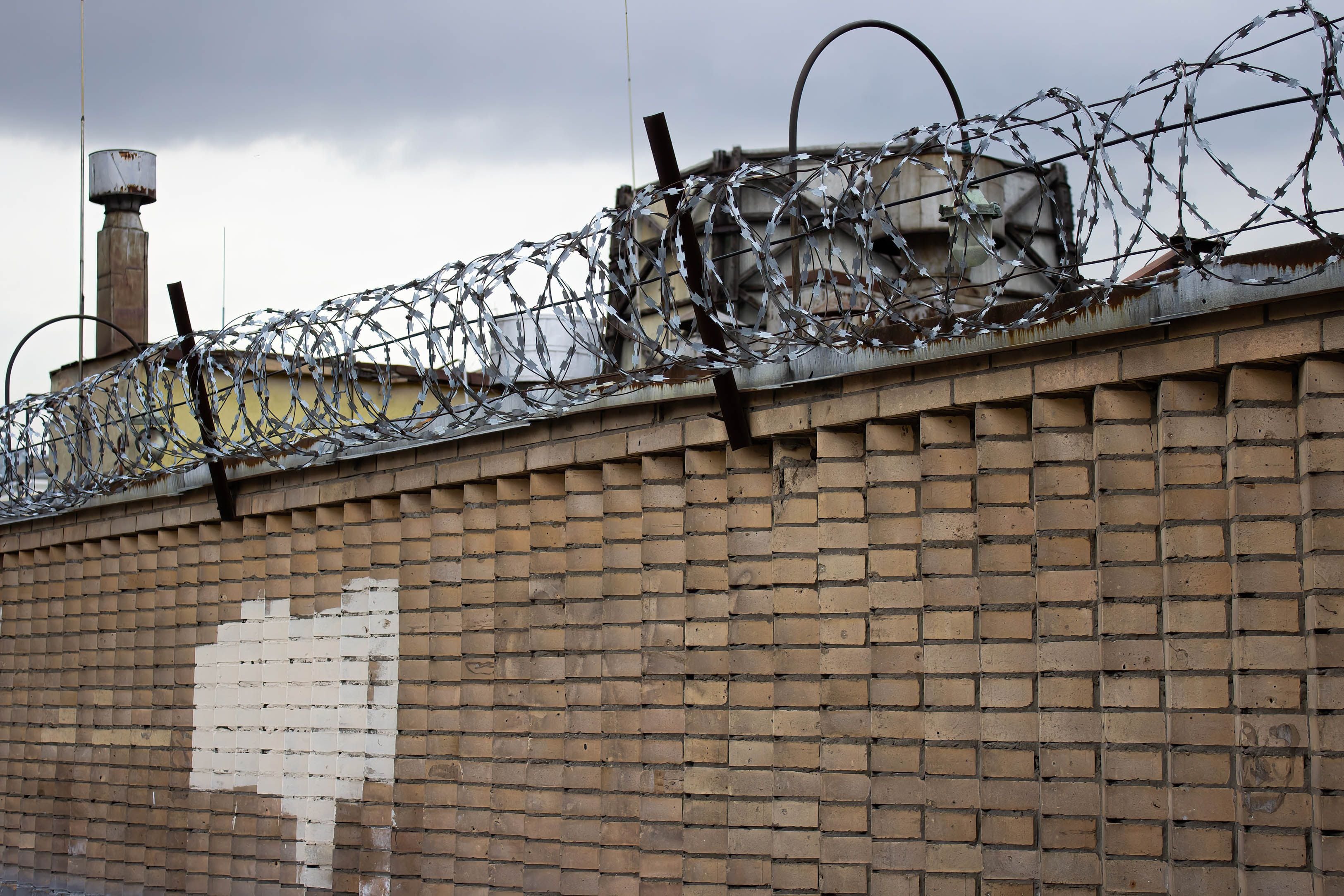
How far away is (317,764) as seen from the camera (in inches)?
255

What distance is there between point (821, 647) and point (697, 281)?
1.25 metres

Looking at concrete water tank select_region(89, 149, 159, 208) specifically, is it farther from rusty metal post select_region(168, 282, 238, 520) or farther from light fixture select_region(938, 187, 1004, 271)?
light fixture select_region(938, 187, 1004, 271)

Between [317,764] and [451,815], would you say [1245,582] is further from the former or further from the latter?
[317,764]

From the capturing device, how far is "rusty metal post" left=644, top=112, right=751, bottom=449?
4.38m

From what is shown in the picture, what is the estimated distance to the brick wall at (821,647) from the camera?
3580 millimetres

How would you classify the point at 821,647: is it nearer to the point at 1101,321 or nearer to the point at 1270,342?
the point at 1101,321

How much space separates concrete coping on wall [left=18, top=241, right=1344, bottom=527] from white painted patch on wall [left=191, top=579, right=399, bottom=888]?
1239 mm

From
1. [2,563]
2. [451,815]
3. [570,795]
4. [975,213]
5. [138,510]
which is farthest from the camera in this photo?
[2,563]

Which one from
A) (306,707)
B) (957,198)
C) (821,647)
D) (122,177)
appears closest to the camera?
(957,198)

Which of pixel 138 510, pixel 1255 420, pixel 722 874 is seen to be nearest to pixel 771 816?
pixel 722 874

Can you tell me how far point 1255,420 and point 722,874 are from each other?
91.1 inches

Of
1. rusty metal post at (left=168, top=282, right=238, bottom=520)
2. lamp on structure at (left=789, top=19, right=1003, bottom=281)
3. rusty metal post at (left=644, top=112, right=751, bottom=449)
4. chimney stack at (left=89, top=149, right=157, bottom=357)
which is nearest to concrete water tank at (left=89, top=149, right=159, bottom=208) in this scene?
chimney stack at (left=89, top=149, right=157, bottom=357)

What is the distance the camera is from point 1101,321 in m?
3.82


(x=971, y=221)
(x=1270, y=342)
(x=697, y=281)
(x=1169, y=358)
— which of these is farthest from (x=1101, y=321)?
(x=697, y=281)
